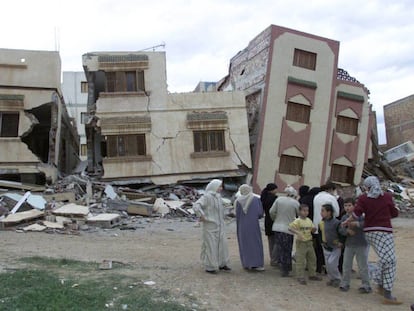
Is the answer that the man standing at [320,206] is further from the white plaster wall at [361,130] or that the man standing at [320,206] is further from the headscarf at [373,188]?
the white plaster wall at [361,130]

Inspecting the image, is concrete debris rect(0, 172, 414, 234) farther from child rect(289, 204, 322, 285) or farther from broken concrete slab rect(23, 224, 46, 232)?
child rect(289, 204, 322, 285)

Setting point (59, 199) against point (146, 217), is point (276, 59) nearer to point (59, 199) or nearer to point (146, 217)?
point (146, 217)

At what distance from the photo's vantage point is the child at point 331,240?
21.2 ft

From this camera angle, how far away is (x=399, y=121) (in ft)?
112

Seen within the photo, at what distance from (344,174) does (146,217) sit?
11.6 metres

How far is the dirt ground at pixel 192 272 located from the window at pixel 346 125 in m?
10.7

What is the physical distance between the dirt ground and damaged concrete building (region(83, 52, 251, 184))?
683 cm

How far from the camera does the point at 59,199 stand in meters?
17.0

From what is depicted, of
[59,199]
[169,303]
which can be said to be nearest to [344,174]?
[59,199]

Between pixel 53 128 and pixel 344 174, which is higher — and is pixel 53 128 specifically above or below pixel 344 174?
above

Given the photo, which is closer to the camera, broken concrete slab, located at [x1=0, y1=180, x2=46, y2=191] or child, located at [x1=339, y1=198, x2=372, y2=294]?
child, located at [x1=339, y1=198, x2=372, y2=294]

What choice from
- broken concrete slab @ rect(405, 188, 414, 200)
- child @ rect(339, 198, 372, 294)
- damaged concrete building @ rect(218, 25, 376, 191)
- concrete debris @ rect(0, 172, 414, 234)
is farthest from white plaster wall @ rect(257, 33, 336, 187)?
child @ rect(339, 198, 372, 294)

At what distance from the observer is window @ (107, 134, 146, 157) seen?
64.7 feet

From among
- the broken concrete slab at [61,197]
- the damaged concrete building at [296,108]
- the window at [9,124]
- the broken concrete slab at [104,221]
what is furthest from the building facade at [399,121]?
the window at [9,124]
